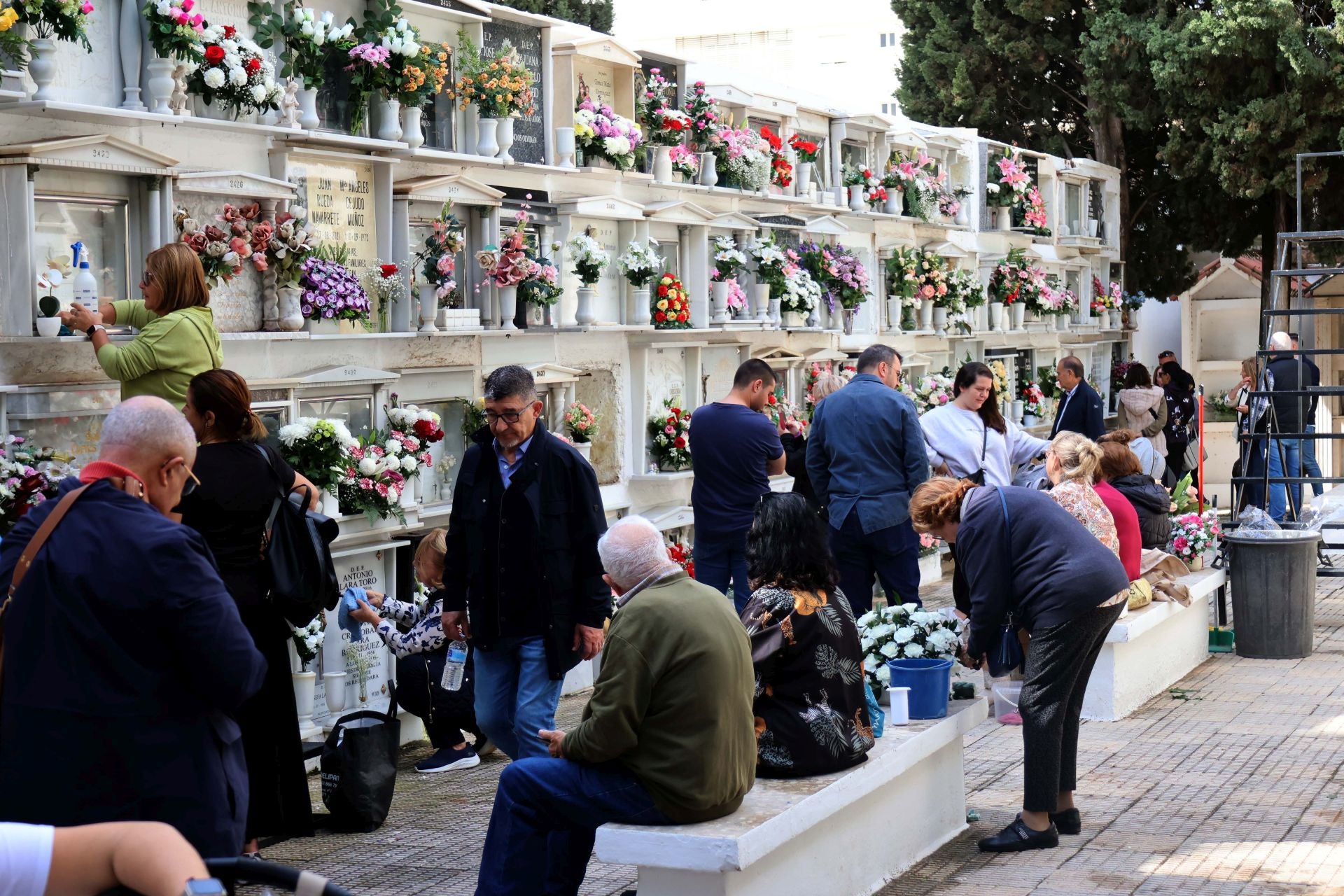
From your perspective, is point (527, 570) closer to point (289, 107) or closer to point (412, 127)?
point (289, 107)

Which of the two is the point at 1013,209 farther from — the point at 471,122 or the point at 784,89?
the point at 471,122

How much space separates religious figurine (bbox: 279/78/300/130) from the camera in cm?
754

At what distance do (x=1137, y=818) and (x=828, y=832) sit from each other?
5.93 feet

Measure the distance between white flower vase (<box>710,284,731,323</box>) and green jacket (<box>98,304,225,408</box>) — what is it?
5837 millimetres

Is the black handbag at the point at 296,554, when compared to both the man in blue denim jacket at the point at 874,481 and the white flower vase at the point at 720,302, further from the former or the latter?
the white flower vase at the point at 720,302

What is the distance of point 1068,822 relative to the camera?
607 centimetres

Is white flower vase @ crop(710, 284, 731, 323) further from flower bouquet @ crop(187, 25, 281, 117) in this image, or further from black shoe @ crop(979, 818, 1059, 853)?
black shoe @ crop(979, 818, 1059, 853)

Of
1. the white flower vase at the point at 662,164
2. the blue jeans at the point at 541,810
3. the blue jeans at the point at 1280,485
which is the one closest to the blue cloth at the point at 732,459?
the white flower vase at the point at 662,164

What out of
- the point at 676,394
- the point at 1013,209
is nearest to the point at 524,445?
the point at 676,394

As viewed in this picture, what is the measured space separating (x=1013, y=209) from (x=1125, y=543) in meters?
9.26

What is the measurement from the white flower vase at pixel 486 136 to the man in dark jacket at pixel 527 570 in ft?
11.7

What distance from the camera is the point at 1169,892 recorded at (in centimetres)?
535

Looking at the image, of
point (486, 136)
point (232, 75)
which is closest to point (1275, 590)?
point (486, 136)

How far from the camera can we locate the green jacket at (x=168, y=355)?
589cm
